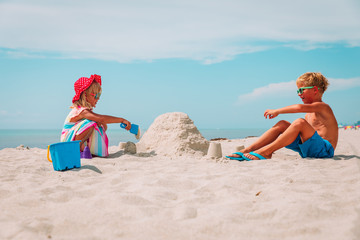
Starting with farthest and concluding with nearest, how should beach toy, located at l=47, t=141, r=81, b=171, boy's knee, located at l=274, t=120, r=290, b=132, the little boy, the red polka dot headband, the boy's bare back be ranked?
the red polka dot headband < boy's knee, located at l=274, t=120, r=290, b=132 < the boy's bare back < the little boy < beach toy, located at l=47, t=141, r=81, b=171

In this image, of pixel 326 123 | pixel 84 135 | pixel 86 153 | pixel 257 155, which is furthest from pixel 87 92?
pixel 326 123

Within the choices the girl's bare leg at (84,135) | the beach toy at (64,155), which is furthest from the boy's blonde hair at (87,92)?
the beach toy at (64,155)

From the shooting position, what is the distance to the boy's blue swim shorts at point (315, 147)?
3.75 metres

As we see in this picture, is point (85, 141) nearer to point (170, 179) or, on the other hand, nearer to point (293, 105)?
point (170, 179)

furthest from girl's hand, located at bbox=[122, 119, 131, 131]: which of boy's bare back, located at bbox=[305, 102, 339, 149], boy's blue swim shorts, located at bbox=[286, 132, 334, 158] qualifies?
boy's bare back, located at bbox=[305, 102, 339, 149]

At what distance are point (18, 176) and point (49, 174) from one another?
309mm

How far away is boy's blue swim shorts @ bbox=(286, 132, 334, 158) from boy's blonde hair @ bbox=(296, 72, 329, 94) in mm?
683

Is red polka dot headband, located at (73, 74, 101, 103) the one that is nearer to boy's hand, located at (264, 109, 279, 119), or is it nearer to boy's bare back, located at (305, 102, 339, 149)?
boy's hand, located at (264, 109, 279, 119)

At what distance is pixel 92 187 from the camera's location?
8.53ft

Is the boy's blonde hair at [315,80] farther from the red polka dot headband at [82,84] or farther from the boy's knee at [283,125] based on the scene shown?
the red polka dot headband at [82,84]

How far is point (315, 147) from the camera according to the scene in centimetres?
382

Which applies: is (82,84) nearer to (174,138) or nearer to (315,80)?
(174,138)

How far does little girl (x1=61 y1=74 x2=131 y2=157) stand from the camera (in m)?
4.16

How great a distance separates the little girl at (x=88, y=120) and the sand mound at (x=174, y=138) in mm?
941
